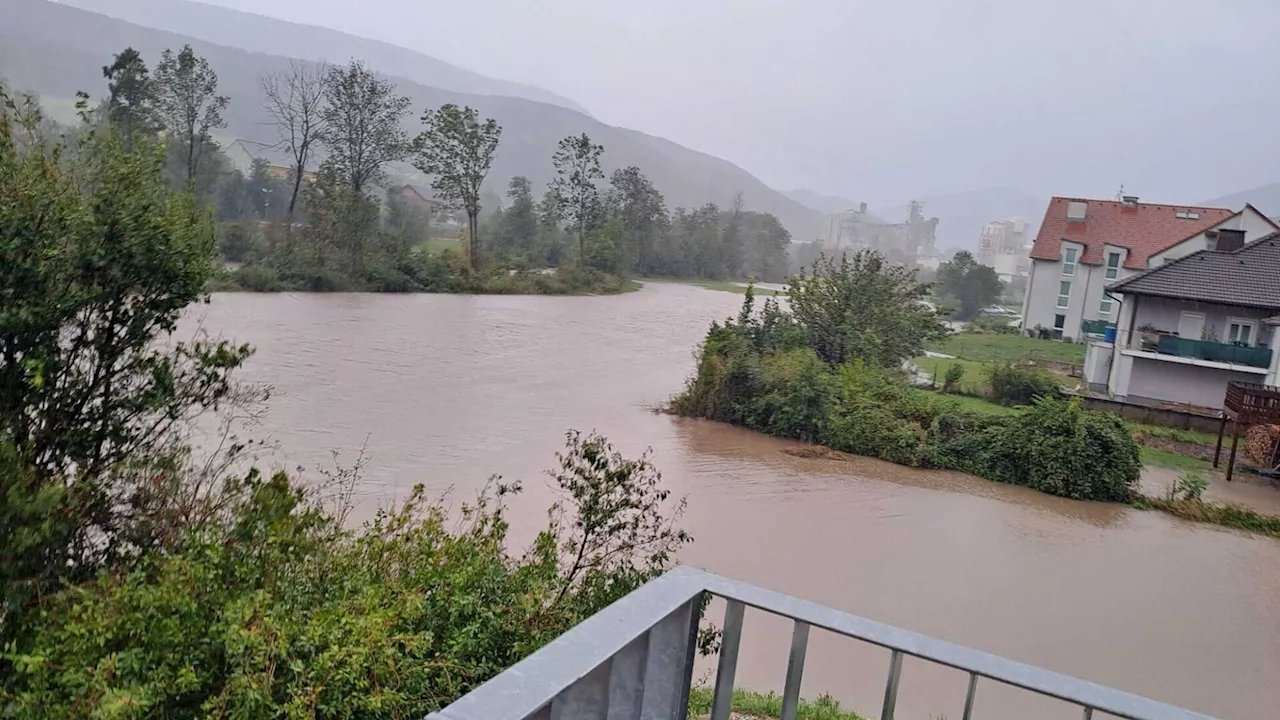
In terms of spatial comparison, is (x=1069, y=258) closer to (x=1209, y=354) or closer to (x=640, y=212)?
(x=1209, y=354)

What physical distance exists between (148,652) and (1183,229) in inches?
895

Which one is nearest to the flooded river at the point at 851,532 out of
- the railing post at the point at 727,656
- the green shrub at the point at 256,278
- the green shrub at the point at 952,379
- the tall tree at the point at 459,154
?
the railing post at the point at 727,656

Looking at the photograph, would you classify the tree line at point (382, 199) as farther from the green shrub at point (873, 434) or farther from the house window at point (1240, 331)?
the house window at point (1240, 331)

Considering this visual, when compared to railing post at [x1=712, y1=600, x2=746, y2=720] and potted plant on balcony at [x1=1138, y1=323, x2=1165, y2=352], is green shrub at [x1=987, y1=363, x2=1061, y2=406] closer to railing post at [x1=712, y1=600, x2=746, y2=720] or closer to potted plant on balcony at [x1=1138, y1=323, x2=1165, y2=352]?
potted plant on balcony at [x1=1138, y1=323, x2=1165, y2=352]

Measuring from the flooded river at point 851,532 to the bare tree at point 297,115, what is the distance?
10.9 metres

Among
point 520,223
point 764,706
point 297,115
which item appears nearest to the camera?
point 764,706

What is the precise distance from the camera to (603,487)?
15.5 feet

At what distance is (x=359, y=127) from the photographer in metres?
27.7

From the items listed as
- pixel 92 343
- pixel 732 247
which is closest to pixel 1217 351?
pixel 92 343

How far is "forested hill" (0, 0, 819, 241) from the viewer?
32.2 meters

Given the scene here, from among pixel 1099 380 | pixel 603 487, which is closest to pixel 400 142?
pixel 1099 380

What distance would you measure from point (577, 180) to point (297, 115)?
8.69 meters

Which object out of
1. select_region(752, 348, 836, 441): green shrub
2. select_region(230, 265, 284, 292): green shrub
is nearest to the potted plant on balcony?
select_region(752, 348, 836, 441): green shrub

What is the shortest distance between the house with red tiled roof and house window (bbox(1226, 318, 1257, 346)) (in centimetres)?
468
